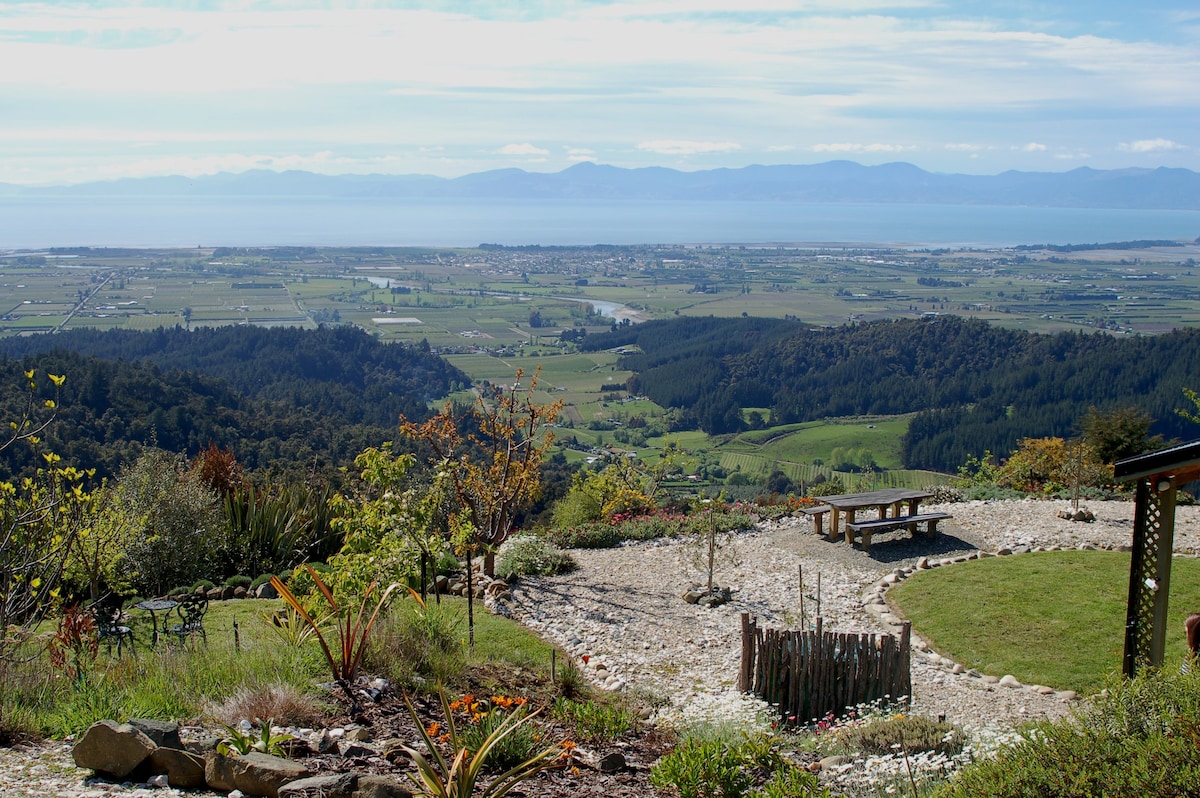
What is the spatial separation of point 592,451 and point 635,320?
178ft

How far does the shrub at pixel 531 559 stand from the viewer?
467 inches

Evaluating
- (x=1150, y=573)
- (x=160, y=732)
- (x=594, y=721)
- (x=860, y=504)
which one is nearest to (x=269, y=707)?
(x=160, y=732)

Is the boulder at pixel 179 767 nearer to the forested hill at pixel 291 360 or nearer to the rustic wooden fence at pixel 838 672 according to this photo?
the rustic wooden fence at pixel 838 672

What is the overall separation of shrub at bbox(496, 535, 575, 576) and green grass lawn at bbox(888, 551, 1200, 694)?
4.27m

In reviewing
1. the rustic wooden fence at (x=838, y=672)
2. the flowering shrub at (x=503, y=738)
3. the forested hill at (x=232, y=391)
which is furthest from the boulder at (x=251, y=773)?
the forested hill at (x=232, y=391)

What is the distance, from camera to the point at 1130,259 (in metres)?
164

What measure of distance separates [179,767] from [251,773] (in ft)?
Result: 1.39

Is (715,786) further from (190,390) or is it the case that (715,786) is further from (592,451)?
(592,451)

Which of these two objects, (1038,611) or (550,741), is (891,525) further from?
(550,741)

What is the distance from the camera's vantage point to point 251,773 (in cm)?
439

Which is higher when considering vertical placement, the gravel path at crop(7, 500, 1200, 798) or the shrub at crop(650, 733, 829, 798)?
the shrub at crop(650, 733, 829, 798)

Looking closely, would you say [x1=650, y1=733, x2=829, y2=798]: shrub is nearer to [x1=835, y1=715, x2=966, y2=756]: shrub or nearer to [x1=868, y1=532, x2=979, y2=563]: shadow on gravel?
[x1=835, y1=715, x2=966, y2=756]: shrub

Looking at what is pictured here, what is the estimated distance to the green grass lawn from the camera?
820 cm

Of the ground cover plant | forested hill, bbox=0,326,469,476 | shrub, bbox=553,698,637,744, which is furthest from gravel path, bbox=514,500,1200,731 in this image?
forested hill, bbox=0,326,469,476
